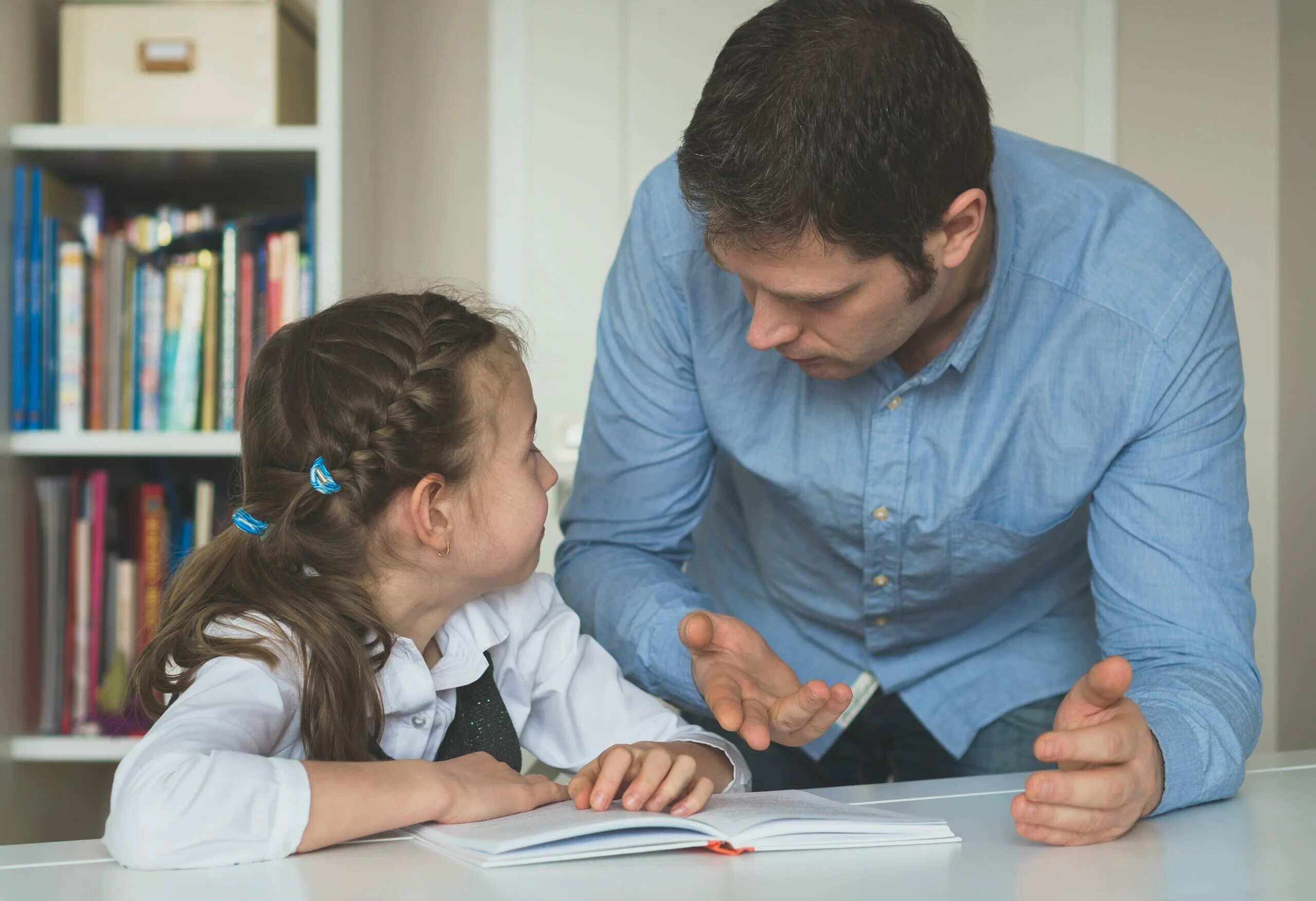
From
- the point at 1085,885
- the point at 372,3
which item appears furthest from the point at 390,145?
the point at 1085,885

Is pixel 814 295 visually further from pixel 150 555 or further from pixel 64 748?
pixel 64 748

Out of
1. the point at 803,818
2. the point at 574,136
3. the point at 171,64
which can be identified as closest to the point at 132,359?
the point at 171,64

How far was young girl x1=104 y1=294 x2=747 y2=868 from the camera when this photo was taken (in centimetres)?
89

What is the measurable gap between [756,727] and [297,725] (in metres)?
0.37

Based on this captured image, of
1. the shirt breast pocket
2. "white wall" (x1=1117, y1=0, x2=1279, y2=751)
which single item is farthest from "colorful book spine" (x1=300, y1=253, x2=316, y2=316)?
"white wall" (x1=1117, y1=0, x2=1279, y2=751)

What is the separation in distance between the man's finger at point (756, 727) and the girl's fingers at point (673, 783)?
0.15ft

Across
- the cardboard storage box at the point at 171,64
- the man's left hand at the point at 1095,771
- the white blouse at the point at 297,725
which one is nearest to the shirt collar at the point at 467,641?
the white blouse at the point at 297,725

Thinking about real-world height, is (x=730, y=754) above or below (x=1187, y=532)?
below

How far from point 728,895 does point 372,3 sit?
1.78 m

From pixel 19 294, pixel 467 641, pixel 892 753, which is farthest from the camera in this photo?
pixel 19 294

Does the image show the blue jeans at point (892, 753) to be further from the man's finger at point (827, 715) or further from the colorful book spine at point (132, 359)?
the colorful book spine at point (132, 359)

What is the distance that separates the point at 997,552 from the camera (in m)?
1.22

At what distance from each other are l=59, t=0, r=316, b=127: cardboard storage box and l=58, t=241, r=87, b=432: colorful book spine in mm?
213

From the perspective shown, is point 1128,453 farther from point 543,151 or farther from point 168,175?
point 168,175
